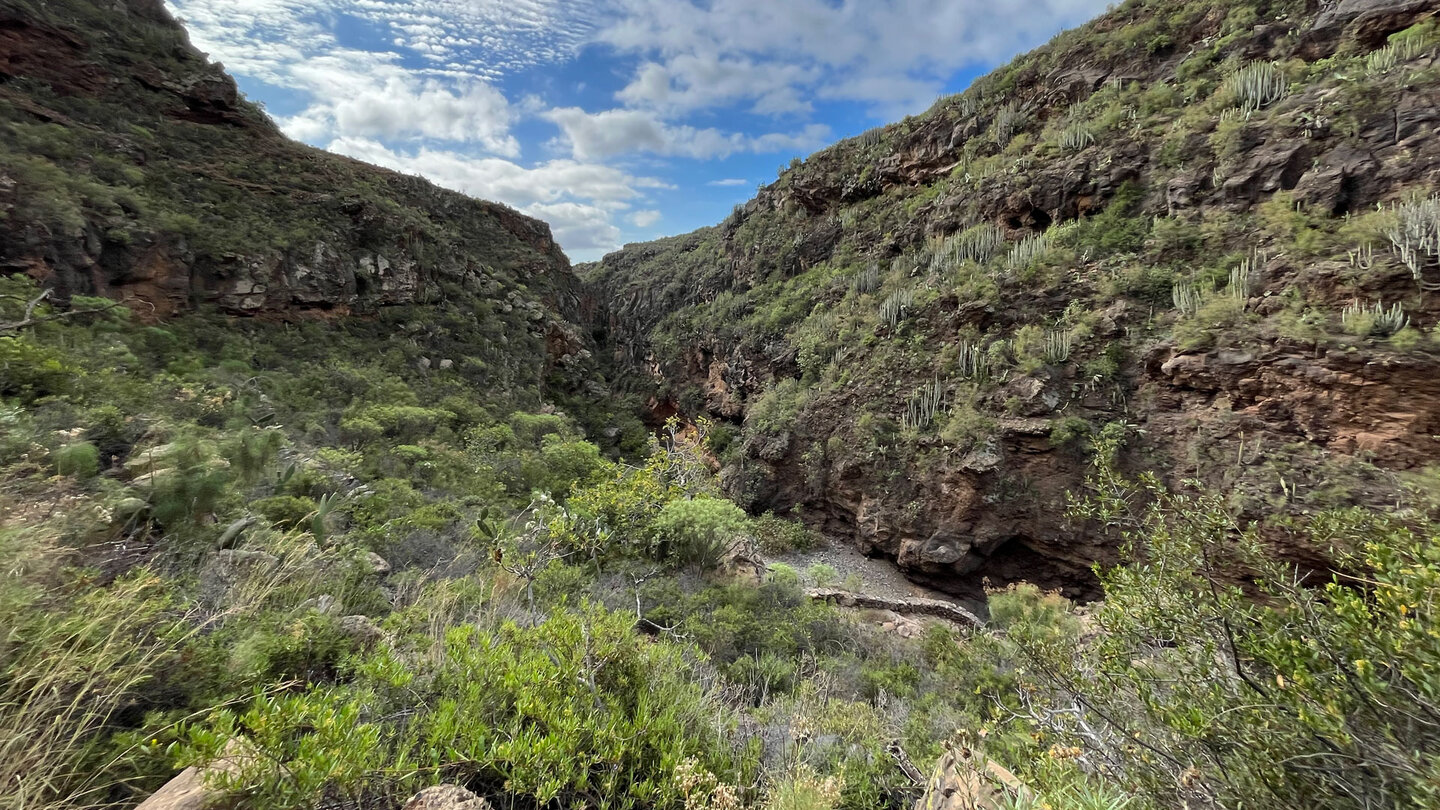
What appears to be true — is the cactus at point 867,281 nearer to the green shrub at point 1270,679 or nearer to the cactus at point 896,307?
the cactus at point 896,307

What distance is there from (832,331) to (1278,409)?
33.6 feet

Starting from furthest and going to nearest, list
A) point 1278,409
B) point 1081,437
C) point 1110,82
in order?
point 1110,82
point 1081,437
point 1278,409

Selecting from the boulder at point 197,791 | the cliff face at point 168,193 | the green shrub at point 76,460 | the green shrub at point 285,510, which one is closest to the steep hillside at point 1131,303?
the boulder at point 197,791

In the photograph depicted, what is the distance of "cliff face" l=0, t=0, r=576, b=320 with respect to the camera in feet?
30.7

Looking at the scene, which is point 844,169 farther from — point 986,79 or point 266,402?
point 266,402

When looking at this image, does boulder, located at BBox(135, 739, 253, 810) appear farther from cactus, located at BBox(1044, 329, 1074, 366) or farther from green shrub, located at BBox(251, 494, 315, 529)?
cactus, located at BBox(1044, 329, 1074, 366)

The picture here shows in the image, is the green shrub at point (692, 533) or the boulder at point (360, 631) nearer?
the boulder at point (360, 631)

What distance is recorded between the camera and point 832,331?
15812mm

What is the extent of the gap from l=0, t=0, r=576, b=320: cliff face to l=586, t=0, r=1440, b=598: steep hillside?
1412 centimetres

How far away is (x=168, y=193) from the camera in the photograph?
11992 millimetres

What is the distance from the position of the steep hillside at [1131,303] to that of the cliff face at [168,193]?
14119mm

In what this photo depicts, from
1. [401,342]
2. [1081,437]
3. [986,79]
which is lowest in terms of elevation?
[1081,437]

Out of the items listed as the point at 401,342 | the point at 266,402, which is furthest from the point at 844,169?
the point at 266,402

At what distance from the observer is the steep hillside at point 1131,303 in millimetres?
6676
